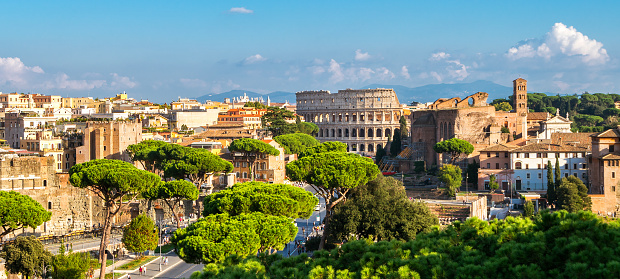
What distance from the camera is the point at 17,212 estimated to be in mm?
32562

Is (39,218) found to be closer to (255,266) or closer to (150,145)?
(255,266)

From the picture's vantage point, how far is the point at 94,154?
5938 cm

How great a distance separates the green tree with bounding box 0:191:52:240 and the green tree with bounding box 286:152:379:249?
12.8 meters

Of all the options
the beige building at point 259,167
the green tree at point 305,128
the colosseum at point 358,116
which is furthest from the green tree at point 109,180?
the colosseum at point 358,116

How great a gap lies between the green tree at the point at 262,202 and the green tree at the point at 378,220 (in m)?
1.57

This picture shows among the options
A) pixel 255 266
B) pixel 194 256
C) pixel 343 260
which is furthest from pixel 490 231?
pixel 194 256

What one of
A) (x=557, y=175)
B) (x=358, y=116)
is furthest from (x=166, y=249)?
(x=358, y=116)

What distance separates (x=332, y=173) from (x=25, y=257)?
15.1m

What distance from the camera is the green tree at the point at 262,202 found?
100ft

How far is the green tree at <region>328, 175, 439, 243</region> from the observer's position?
32875 millimetres

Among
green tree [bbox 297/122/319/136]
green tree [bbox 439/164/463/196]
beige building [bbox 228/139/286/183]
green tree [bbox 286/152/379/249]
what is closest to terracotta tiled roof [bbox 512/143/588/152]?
green tree [bbox 439/164/463/196]

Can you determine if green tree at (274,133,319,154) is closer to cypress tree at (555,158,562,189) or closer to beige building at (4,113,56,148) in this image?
beige building at (4,113,56,148)

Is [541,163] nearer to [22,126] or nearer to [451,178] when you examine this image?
[451,178]

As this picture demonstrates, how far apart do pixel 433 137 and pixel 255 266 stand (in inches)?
2398
